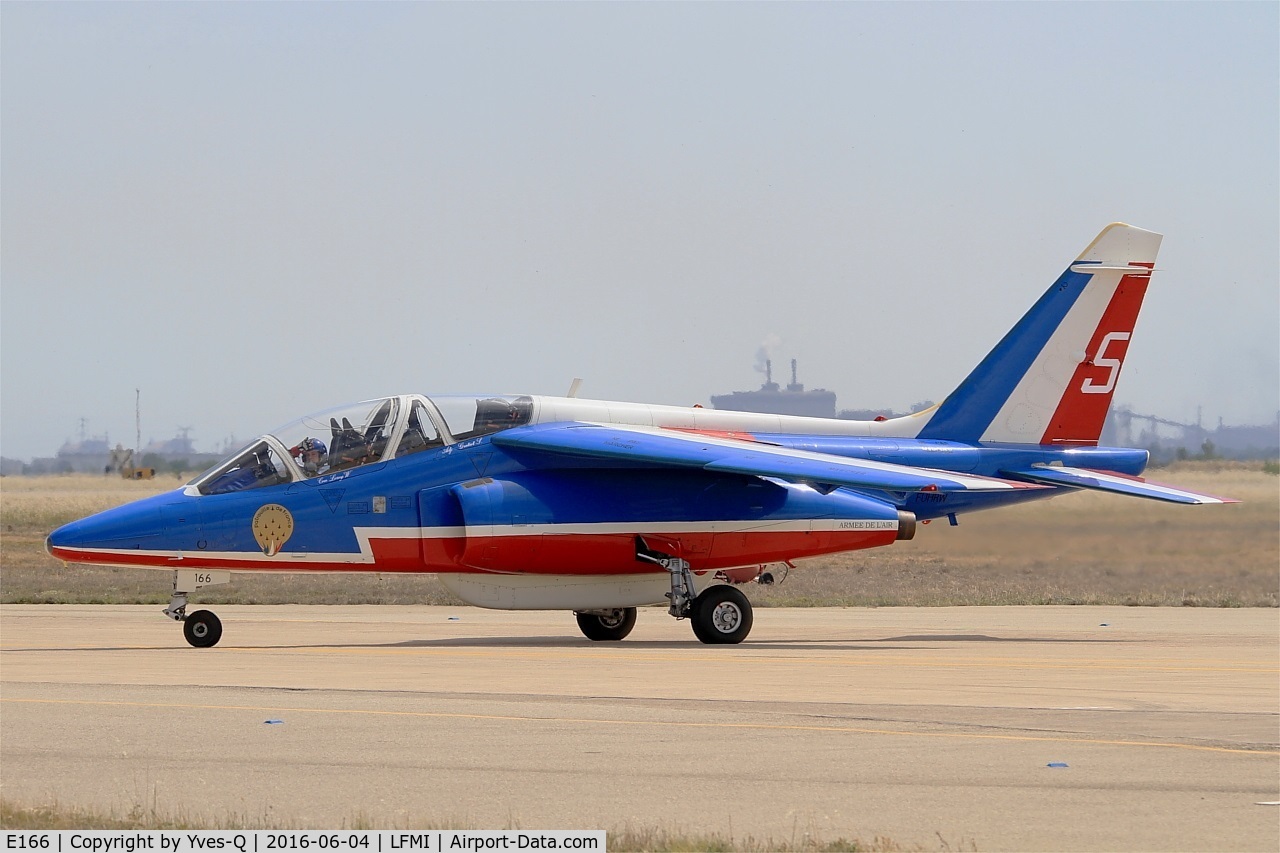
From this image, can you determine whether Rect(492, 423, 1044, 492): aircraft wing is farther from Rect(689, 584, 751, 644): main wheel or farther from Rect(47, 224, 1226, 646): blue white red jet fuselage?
Rect(689, 584, 751, 644): main wheel

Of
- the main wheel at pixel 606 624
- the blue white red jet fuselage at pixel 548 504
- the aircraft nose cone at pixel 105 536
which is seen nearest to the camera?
the aircraft nose cone at pixel 105 536

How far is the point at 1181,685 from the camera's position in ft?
45.9

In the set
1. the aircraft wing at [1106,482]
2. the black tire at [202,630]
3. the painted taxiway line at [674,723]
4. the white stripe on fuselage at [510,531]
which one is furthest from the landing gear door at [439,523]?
the aircraft wing at [1106,482]

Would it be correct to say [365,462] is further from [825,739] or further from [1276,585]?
[1276,585]

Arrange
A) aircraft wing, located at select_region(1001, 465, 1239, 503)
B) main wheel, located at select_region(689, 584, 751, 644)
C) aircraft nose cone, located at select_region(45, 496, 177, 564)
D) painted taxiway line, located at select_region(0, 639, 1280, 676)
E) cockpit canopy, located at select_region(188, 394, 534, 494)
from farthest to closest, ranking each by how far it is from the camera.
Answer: aircraft wing, located at select_region(1001, 465, 1239, 503)
main wheel, located at select_region(689, 584, 751, 644)
cockpit canopy, located at select_region(188, 394, 534, 494)
aircraft nose cone, located at select_region(45, 496, 177, 564)
painted taxiway line, located at select_region(0, 639, 1280, 676)

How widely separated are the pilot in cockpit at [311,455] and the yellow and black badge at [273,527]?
598 mm

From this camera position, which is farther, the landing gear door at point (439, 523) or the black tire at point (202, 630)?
the landing gear door at point (439, 523)

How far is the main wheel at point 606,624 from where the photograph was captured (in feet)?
67.8

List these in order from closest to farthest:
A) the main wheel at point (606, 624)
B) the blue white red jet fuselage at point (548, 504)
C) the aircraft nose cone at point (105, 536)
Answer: the aircraft nose cone at point (105, 536) < the blue white red jet fuselage at point (548, 504) < the main wheel at point (606, 624)

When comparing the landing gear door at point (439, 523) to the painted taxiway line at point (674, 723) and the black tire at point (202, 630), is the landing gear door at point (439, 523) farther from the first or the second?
the painted taxiway line at point (674, 723)

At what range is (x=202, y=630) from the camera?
18.4 m

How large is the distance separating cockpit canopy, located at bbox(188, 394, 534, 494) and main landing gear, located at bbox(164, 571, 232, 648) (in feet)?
3.28

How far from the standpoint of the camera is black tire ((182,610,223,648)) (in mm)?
18297
